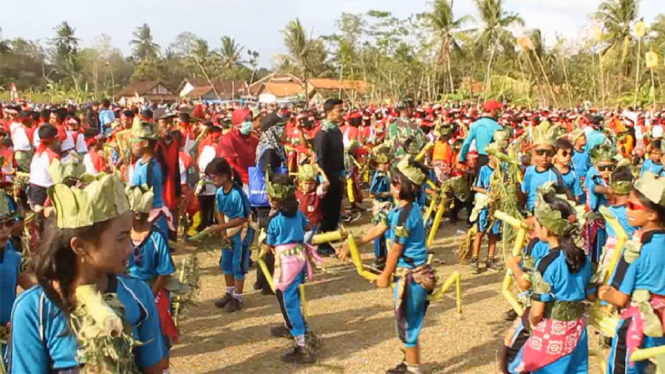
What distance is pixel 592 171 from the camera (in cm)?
718

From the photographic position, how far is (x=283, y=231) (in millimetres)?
5578

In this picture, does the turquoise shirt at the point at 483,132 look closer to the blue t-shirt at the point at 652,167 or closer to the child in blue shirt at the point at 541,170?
the blue t-shirt at the point at 652,167

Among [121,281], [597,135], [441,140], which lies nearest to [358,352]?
[121,281]

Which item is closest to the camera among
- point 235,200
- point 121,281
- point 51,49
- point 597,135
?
point 121,281

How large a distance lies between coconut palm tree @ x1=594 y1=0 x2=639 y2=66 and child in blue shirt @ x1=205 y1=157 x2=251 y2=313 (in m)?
41.9

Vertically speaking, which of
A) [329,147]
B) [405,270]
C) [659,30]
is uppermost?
[659,30]

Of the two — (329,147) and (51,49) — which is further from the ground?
(51,49)

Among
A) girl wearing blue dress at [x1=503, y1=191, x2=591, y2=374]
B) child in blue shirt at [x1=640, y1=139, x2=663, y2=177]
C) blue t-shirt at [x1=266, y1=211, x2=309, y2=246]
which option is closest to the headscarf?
blue t-shirt at [x1=266, y1=211, x2=309, y2=246]

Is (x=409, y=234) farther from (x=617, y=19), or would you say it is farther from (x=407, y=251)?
(x=617, y=19)

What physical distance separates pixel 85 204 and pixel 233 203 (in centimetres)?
444

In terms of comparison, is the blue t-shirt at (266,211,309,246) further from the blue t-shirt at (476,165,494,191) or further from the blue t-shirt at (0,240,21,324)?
the blue t-shirt at (476,165,494,191)

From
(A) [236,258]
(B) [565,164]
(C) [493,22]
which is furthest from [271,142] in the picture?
(C) [493,22]

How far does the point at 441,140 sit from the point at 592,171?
142 inches

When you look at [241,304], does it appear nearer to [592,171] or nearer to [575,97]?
[592,171]
